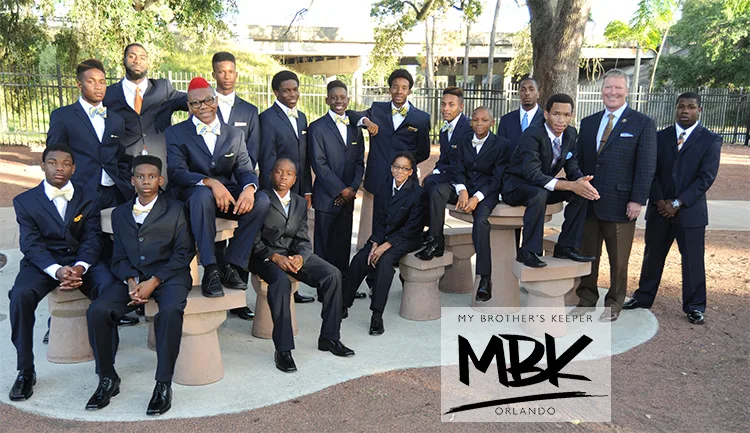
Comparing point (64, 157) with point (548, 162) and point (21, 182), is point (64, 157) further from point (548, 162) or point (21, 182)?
point (21, 182)

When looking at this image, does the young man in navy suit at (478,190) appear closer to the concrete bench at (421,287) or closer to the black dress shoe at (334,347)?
the concrete bench at (421,287)

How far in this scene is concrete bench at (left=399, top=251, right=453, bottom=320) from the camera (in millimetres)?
5988

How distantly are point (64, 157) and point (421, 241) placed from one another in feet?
10.3

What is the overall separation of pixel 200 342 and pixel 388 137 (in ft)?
10.1

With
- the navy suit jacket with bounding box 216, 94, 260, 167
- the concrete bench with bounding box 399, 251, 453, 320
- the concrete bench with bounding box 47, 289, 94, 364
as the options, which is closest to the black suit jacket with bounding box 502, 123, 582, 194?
the concrete bench with bounding box 399, 251, 453, 320

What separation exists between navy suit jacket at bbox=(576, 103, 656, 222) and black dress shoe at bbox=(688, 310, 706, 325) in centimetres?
116

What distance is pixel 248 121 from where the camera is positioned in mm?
5934

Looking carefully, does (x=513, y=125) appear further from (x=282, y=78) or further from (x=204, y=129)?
(x=204, y=129)

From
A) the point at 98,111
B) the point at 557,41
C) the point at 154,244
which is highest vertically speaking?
the point at 557,41

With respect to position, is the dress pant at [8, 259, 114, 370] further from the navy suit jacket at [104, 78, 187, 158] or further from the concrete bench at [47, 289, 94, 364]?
the navy suit jacket at [104, 78, 187, 158]

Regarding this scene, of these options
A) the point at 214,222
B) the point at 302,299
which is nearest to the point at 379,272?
the point at 302,299

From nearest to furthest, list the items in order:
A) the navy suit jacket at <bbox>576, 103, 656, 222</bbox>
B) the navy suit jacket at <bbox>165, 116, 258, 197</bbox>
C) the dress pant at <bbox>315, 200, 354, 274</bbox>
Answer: the navy suit jacket at <bbox>165, 116, 258, 197</bbox> < the navy suit jacket at <bbox>576, 103, 656, 222</bbox> < the dress pant at <bbox>315, 200, 354, 274</bbox>

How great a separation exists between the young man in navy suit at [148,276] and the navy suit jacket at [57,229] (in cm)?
43

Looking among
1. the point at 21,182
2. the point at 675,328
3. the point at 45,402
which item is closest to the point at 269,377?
the point at 45,402
